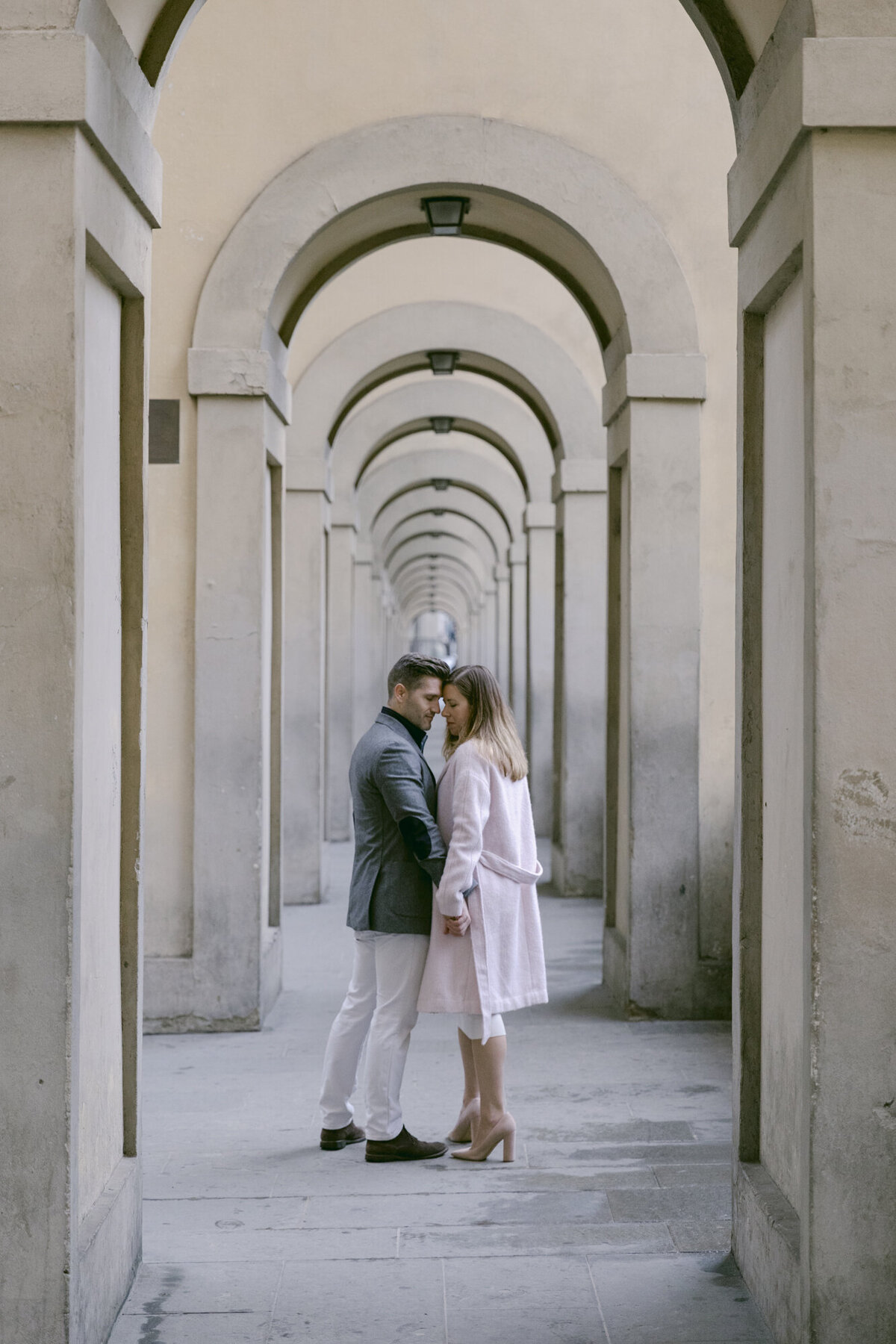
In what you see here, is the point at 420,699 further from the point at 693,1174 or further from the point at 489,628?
the point at 489,628

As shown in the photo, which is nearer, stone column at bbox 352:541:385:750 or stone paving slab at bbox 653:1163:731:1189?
stone paving slab at bbox 653:1163:731:1189

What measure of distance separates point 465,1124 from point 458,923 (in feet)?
3.34

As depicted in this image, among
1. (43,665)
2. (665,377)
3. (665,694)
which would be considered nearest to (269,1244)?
(43,665)

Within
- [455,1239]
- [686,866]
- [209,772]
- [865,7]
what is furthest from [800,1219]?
[209,772]

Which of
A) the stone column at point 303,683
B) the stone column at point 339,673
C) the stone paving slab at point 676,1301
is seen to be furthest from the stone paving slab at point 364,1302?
the stone column at point 339,673

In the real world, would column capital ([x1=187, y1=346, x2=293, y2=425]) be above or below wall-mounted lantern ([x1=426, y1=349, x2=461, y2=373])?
below

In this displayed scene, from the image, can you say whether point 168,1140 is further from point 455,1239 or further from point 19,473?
point 19,473

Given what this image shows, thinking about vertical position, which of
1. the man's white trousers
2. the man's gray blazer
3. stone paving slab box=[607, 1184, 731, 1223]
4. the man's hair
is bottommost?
stone paving slab box=[607, 1184, 731, 1223]

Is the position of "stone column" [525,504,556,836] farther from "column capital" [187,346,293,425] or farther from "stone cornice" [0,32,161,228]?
"stone cornice" [0,32,161,228]

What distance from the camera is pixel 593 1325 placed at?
400 centimetres

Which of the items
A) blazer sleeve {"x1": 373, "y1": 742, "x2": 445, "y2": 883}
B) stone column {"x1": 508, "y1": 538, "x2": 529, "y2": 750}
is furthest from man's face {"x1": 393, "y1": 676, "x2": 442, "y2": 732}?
stone column {"x1": 508, "y1": 538, "x2": 529, "y2": 750}

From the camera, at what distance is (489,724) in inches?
215

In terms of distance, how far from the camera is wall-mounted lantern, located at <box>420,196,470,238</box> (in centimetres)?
848

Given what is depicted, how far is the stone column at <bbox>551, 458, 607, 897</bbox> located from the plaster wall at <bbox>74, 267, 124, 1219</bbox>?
26.2 feet
